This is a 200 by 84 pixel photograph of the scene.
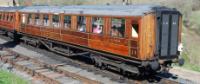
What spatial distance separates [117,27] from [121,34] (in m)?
0.44

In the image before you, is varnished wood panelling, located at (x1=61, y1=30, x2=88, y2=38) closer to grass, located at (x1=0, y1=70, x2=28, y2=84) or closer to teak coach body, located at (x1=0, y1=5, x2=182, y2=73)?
teak coach body, located at (x1=0, y1=5, x2=182, y2=73)

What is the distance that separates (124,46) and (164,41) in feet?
5.10

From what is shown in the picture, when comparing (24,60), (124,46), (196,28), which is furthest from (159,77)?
(196,28)

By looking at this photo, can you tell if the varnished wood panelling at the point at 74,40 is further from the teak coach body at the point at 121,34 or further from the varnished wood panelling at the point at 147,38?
the varnished wood panelling at the point at 147,38

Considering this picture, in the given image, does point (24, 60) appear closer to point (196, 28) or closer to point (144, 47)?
point (144, 47)

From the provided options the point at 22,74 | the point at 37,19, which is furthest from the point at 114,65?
the point at 37,19

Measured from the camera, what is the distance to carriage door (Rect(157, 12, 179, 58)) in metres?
14.5

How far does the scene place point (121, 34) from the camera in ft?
49.3

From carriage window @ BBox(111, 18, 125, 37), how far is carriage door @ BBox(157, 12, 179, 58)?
1437mm

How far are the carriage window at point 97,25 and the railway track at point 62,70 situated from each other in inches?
68.3

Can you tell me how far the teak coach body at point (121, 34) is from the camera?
1412 cm

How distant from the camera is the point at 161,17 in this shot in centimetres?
1436

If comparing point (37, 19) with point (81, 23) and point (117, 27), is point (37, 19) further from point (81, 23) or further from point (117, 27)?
point (117, 27)

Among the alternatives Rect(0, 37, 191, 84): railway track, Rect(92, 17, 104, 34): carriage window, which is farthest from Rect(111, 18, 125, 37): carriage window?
Rect(0, 37, 191, 84): railway track
